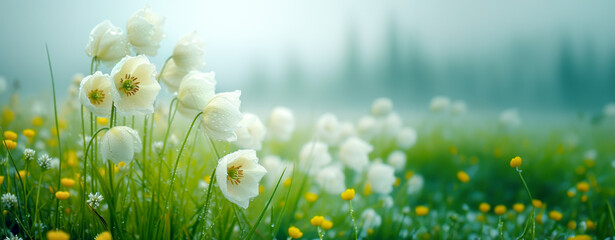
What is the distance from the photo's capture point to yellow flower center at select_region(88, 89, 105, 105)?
42.5 inches

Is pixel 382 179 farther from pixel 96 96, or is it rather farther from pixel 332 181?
pixel 96 96

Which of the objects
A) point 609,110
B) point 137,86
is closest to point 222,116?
point 137,86

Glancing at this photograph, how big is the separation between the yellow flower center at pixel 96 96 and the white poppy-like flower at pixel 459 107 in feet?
10.7

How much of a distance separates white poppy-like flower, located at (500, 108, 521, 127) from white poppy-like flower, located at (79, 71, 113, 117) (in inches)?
151

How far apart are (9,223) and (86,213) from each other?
1.22 feet

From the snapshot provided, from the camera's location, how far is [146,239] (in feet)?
3.91

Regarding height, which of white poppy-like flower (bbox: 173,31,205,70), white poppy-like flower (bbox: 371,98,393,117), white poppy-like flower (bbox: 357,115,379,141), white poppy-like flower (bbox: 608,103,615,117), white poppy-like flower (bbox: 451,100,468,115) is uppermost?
white poppy-like flower (bbox: 173,31,205,70)

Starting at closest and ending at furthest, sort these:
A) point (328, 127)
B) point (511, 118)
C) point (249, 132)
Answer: point (249, 132) < point (328, 127) < point (511, 118)

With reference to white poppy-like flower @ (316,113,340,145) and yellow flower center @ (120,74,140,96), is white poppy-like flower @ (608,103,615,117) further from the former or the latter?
yellow flower center @ (120,74,140,96)

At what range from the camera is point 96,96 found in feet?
3.58

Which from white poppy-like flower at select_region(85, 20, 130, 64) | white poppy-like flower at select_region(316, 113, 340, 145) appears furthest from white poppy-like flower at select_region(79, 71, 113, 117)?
white poppy-like flower at select_region(316, 113, 340, 145)

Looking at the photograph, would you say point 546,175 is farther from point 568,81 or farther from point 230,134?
point 568,81

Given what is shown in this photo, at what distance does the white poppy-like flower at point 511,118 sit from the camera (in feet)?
13.6

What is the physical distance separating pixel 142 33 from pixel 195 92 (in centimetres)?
23
